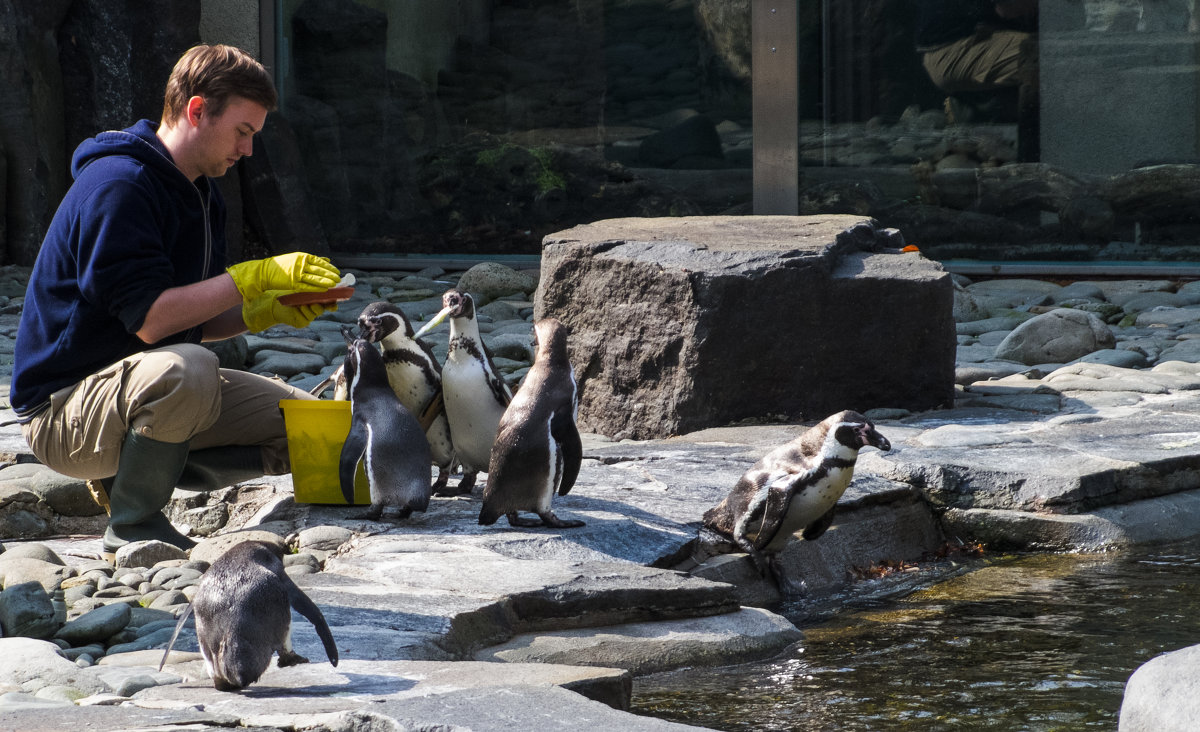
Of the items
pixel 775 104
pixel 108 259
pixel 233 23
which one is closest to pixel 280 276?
pixel 108 259

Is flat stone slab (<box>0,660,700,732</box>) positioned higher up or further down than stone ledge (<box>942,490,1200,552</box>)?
higher up

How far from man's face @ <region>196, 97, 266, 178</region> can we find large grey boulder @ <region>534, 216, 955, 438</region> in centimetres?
223

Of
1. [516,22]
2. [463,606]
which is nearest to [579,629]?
[463,606]

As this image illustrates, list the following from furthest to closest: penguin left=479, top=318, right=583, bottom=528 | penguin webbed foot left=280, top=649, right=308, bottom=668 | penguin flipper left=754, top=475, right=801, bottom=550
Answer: penguin flipper left=754, top=475, right=801, bottom=550
penguin left=479, top=318, right=583, bottom=528
penguin webbed foot left=280, top=649, right=308, bottom=668

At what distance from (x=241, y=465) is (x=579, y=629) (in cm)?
150

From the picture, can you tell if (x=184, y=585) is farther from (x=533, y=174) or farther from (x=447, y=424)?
(x=533, y=174)

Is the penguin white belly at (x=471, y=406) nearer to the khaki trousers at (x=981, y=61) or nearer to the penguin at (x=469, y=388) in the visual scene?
the penguin at (x=469, y=388)

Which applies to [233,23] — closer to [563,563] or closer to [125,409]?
[125,409]

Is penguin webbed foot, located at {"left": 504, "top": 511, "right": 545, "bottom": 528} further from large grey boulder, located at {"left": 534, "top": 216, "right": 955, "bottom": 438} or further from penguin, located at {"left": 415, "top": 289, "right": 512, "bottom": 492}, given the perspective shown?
large grey boulder, located at {"left": 534, "top": 216, "right": 955, "bottom": 438}

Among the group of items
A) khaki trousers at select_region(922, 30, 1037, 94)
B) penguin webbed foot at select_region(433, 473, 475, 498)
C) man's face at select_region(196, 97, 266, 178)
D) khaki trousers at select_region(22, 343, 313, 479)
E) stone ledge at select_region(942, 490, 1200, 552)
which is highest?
khaki trousers at select_region(922, 30, 1037, 94)

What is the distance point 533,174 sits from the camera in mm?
11844

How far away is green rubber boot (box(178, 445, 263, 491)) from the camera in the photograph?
4301 millimetres

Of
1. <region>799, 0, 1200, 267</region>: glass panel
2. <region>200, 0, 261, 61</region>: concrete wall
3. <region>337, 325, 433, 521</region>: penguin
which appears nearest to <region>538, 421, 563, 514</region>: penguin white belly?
<region>337, 325, 433, 521</region>: penguin

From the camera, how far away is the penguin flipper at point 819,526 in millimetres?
4254
